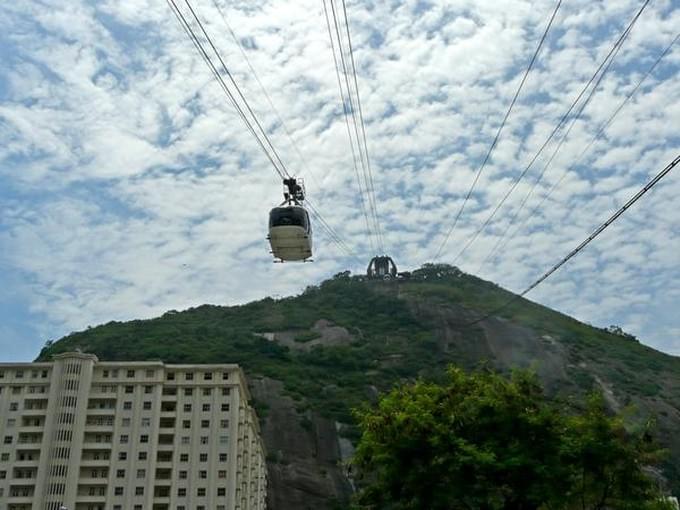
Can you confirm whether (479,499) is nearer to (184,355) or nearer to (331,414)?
(331,414)

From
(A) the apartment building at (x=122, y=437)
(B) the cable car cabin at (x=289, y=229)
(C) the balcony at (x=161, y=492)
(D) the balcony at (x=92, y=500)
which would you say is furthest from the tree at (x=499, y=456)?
(D) the balcony at (x=92, y=500)

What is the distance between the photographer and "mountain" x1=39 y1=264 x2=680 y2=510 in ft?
363

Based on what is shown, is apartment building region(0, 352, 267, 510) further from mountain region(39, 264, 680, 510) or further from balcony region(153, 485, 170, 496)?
mountain region(39, 264, 680, 510)

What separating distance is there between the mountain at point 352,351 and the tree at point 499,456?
73768 mm

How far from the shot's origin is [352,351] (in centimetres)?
14638

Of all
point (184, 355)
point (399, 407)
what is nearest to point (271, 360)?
point (184, 355)

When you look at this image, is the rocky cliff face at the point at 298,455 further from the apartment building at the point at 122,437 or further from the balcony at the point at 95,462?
the balcony at the point at 95,462

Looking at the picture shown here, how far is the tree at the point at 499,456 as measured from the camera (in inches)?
958

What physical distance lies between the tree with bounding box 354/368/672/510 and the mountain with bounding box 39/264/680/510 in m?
73.8

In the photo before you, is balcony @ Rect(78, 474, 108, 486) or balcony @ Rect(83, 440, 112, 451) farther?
balcony @ Rect(83, 440, 112, 451)

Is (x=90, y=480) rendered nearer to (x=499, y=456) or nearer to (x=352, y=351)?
(x=499, y=456)

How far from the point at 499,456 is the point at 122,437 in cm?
6182

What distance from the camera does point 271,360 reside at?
137 m

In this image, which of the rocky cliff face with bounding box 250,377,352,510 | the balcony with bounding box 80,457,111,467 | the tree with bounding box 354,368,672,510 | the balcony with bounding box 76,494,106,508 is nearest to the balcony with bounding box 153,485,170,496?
the balcony with bounding box 76,494,106,508
